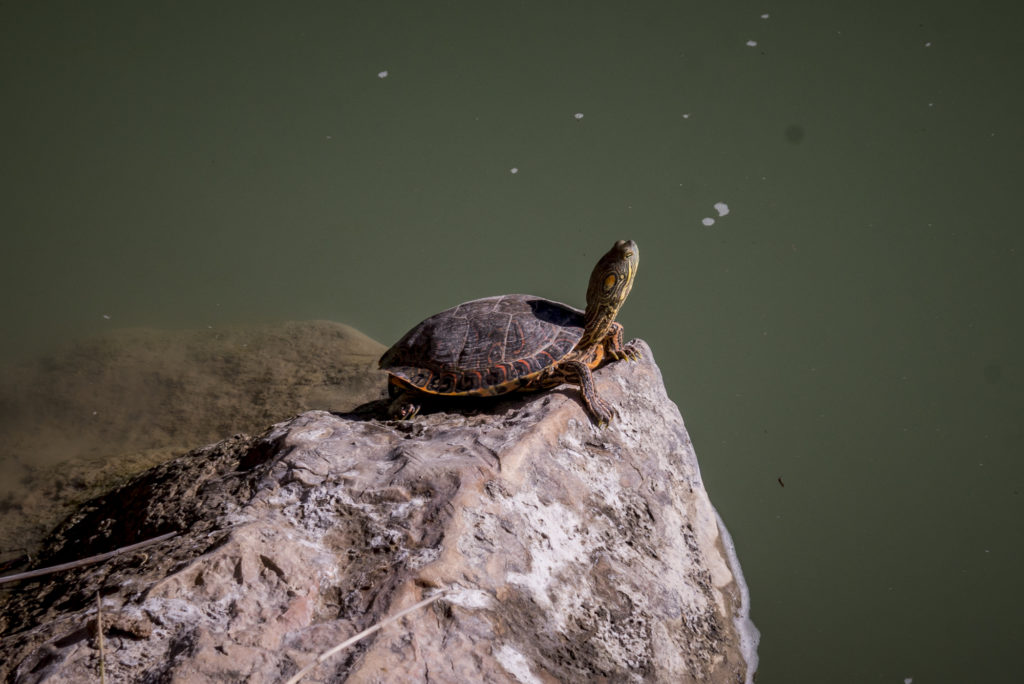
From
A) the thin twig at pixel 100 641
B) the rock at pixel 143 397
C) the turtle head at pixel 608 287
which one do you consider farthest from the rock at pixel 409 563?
the rock at pixel 143 397

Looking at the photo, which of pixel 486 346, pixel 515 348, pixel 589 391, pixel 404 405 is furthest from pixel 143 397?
pixel 589 391

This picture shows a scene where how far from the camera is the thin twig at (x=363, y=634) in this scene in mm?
1360

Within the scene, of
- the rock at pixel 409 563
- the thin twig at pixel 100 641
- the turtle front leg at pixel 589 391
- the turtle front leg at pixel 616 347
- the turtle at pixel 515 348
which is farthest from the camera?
the turtle front leg at pixel 616 347

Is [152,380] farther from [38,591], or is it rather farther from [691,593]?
[691,593]

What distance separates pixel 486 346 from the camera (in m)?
2.92

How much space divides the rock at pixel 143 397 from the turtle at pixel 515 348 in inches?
41.9

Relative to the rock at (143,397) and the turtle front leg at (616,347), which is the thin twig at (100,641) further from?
the turtle front leg at (616,347)

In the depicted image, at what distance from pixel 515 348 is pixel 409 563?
4.32 feet

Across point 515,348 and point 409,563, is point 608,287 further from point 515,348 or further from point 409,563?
point 409,563

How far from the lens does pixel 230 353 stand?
188 inches

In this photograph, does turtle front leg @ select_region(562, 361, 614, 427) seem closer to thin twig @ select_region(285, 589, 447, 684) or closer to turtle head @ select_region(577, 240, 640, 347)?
turtle head @ select_region(577, 240, 640, 347)

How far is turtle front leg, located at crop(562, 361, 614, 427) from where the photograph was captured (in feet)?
8.77

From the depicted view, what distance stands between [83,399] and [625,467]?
4.05 m

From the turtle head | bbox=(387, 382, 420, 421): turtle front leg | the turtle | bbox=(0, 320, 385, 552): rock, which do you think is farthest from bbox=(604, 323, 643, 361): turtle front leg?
bbox=(0, 320, 385, 552): rock
